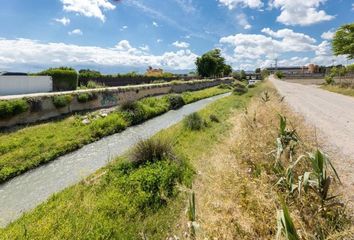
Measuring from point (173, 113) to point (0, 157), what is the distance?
54.8ft

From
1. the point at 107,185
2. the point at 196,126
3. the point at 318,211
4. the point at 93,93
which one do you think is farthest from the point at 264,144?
the point at 93,93

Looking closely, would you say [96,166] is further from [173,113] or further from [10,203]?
[173,113]

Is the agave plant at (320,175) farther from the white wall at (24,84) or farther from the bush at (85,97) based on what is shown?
the white wall at (24,84)

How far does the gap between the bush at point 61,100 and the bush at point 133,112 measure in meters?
3.91

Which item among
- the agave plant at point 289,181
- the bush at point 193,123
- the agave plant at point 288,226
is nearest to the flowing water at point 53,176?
the bush at point 193,123

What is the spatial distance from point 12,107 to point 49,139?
2.60 m

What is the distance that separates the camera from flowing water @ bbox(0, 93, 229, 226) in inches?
314

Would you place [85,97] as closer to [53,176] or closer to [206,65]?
[53,176]

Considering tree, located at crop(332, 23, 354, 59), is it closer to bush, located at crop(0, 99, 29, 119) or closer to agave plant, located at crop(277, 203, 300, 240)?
bush, located at crop(0, 99, 29, 119)

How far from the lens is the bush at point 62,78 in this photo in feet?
82.2

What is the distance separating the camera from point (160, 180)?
8.02 m

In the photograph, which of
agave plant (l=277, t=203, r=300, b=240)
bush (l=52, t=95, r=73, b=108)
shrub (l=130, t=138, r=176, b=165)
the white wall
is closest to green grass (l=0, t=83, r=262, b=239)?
shrub (l=130, t=138, r=176, b=165)

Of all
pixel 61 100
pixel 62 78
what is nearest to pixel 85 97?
pixel 61 100

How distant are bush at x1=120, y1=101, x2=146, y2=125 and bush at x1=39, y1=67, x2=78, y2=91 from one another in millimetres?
7809
